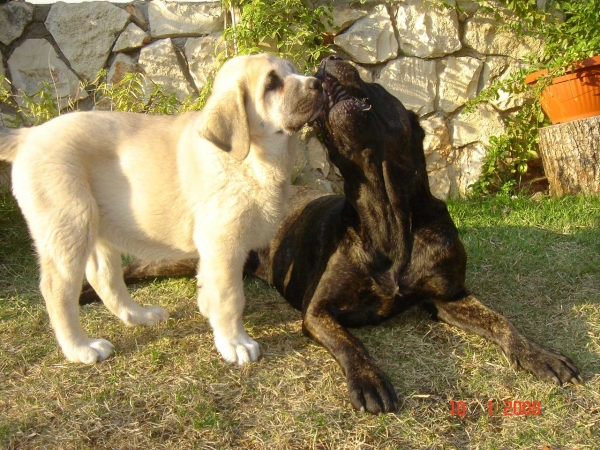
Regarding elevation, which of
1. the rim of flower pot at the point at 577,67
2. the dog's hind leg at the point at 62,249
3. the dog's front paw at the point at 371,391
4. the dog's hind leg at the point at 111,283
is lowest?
the dog's front paw at the point at 371,391

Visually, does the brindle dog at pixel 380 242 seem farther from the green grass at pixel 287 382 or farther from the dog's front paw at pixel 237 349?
the dog's front paw at pixel 237 349

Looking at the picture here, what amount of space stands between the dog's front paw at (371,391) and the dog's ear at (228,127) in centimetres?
108

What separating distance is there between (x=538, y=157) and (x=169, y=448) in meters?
5.16

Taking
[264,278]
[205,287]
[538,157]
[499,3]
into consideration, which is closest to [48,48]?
Result: [264,278]

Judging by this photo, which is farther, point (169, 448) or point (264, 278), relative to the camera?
point (264, 278)

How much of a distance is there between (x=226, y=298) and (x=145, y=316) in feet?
2.57

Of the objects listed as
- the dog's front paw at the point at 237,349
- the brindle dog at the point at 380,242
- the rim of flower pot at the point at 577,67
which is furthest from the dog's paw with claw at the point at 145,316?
the rim of flower pot at the point at 577,67

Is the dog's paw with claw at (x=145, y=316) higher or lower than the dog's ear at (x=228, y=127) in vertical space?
lower

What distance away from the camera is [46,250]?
254 centimetres

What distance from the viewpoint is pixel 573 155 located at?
536 centimetres

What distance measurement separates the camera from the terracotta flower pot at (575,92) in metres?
5.29

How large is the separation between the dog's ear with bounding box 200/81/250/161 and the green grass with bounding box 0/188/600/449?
39.9 inches

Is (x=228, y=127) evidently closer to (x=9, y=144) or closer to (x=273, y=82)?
(x=273, y=82)

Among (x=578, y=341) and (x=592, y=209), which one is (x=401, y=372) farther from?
(x=592, y=209)
